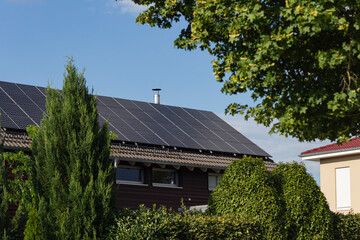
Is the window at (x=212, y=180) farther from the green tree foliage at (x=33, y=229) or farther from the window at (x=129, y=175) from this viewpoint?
the green tree foliage at (x=33, y=229)

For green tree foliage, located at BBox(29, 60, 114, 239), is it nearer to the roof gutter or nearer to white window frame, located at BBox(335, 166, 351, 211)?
the roof gutter

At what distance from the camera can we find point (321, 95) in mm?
13461

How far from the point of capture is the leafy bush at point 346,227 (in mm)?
19156

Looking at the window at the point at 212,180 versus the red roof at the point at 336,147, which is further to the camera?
the window at the point at 212,180

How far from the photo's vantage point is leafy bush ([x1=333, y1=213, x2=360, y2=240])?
62.8 feet

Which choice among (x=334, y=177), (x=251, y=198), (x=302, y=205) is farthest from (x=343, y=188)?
(x=251, y=198)

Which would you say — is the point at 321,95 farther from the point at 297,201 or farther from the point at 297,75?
the point at 297,201

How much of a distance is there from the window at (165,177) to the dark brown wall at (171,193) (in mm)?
247

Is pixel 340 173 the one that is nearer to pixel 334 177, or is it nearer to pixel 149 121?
pixel 334 177

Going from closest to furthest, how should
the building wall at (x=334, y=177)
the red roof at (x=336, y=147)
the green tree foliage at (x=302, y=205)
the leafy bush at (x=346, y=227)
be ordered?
the green tree foliage at (x=302, y=205) → the leafy bush at (x=346, y=227) → the building wall at (x=334, y=177) → the red roof at (x=336, y=147)

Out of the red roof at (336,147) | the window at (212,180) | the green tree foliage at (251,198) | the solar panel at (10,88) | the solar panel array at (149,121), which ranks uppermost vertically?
the solar panel at (10,88)

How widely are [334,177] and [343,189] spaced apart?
861 mm

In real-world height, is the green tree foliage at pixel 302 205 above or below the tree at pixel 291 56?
below

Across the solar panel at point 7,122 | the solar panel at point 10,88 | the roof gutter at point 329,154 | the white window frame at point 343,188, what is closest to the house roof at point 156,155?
the solar panel at point 7,122
